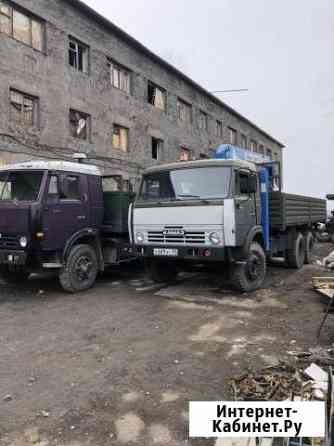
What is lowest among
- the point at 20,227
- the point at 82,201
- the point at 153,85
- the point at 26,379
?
the point at 26,379

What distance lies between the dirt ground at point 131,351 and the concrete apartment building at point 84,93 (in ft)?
28.2

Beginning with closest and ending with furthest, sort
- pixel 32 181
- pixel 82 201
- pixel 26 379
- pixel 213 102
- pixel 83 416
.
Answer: pixel 83 416 < pixel 26 379 < pixel 32 181 < pixel 82 201 < pixel 213 102

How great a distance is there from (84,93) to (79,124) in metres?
1.45

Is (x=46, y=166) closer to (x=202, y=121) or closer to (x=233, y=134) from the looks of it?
(x=202, y=121)

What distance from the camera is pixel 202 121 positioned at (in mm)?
26312

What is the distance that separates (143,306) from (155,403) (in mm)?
3467

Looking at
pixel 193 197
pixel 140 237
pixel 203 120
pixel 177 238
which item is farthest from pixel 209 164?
pixel 203 120

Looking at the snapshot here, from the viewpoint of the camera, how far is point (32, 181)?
7352mm

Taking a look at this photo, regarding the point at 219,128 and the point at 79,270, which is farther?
the point at 219,128

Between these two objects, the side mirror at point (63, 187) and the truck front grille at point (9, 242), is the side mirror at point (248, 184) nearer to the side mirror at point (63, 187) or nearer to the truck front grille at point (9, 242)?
the side mirror at point (63, 187)

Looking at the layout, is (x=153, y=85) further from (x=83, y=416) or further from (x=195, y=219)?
(x=83, y=416)

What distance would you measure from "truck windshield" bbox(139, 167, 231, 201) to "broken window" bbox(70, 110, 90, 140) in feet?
31.4

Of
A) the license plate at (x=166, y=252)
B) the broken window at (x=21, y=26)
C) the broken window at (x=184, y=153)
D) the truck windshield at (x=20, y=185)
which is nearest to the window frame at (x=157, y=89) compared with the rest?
the broken window at (x=184, y=153)

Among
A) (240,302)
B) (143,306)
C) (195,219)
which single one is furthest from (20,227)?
(240,302)
